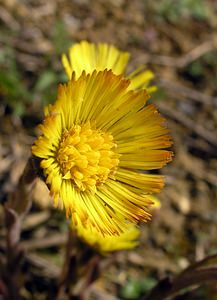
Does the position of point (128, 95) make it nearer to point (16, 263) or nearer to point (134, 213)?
point (134, 213)

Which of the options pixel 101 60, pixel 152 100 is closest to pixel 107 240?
pixel 101 60

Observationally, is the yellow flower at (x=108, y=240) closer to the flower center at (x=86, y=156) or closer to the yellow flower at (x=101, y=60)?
the flower center at (x=86, y=156)

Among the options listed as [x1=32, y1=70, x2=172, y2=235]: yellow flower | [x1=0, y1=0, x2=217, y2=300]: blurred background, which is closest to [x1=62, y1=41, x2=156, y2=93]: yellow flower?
[x1=32, y1=70, x2=172, y2=235]: yellow flower

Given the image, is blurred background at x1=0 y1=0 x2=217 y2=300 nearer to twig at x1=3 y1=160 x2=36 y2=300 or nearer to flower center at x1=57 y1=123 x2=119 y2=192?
twig at x1=3 y1=160 x2=36 y2=300

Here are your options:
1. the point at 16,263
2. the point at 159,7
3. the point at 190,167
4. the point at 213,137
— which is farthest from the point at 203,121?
the point at 16,263

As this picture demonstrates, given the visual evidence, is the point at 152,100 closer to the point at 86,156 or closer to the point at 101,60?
the point at 101,60

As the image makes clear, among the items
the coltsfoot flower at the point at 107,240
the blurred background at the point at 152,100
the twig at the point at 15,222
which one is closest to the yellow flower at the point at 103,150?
the twig at the point at 15,222
